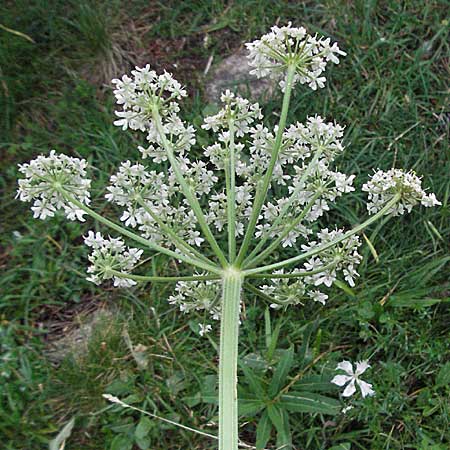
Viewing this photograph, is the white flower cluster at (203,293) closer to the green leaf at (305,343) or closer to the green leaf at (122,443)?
the green leaf at (305,343)

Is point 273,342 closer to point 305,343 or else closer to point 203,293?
point 305,343

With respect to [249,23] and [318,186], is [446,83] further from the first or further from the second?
[318,186]

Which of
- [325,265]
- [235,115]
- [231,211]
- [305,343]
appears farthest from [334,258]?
[305,343]

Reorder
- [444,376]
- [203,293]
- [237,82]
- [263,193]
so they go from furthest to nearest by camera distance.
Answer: [237,82] → [444,376] → [203,293] → [263,193]

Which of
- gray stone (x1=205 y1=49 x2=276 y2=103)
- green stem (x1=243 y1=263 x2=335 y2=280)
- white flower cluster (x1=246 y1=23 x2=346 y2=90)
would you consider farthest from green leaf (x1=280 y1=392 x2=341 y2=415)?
gray stone (x1=205 y1=49 x2=276 y2=103)

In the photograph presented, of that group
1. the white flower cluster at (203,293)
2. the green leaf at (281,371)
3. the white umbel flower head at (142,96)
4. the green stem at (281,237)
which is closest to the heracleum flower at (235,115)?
the white umbel flower head at (142,96)

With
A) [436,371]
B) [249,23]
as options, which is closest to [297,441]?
[436,371]

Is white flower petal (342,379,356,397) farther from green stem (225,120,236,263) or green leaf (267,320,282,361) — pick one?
green stem (225,120,236,263)
